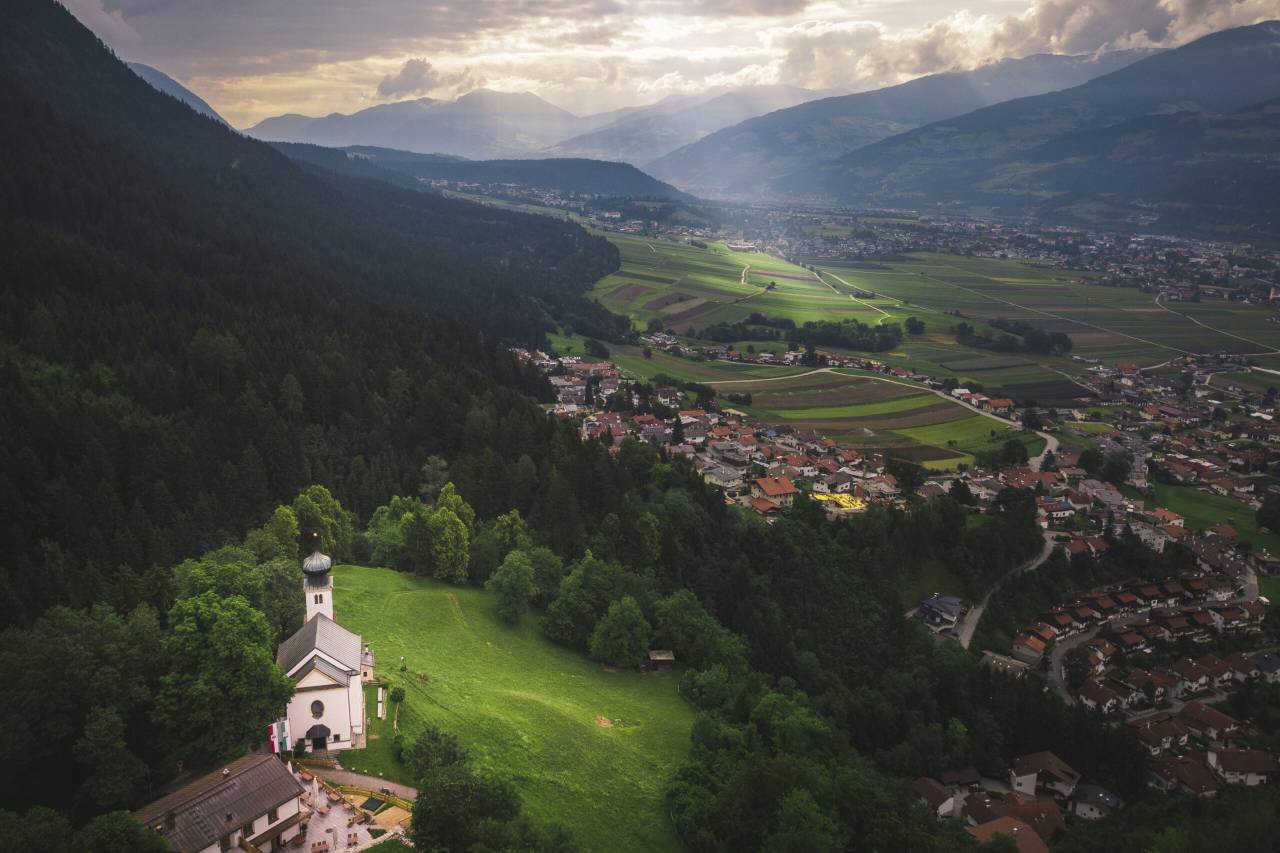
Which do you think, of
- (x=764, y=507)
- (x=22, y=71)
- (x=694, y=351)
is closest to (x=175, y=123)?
(x=22, y=71)

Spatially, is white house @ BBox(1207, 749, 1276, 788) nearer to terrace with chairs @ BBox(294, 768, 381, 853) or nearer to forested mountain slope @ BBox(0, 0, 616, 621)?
terrace with chairs @ BBox(294, 768, 381, 853)

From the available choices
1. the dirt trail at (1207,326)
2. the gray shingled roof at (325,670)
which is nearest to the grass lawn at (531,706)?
the gray shingled roof at (325,670)

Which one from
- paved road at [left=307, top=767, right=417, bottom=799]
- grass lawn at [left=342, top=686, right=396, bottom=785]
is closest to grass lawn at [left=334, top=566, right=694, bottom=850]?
grass lawn at [left=342, top=686, right=396, bottom=785]

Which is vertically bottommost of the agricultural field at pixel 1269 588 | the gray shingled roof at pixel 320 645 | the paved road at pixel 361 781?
the agricultural field at pixel 1269 588

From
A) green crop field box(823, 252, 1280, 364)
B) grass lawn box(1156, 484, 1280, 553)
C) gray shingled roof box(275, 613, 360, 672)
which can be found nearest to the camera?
gray shingled roof box(275, 613, 360, 672)

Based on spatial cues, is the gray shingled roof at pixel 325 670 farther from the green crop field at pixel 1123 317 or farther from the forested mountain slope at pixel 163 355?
the green crop field at pixel 1123 317

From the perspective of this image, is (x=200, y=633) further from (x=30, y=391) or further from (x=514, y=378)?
(x=514, y=378)
